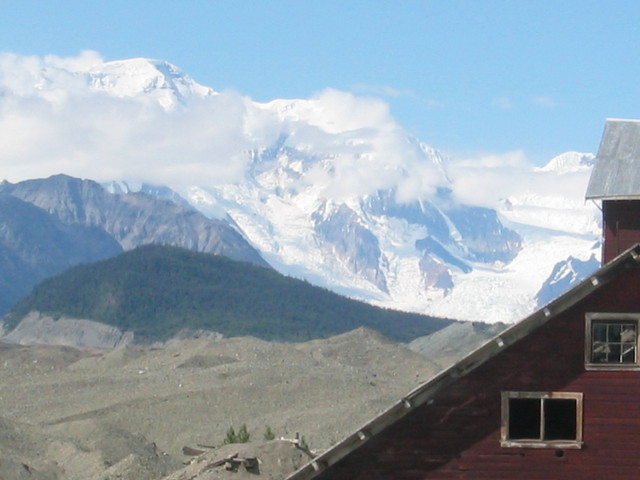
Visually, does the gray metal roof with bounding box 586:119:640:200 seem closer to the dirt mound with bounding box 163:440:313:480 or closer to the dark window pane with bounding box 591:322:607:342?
the dark window pane with bounding box 591:322:607:342

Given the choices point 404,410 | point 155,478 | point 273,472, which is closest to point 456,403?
point 404,410

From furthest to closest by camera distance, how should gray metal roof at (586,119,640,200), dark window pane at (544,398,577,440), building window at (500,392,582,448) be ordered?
gray metal roof at (586,119,640,200) → dark window pane at (544,398,577,440) → building window at (500,392,582,448)

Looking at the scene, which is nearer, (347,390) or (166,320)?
(347,390)

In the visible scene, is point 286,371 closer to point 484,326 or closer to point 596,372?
point 596,372

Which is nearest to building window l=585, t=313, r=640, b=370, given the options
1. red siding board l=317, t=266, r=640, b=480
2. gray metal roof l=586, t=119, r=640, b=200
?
red siding board l=317, t=266, r=640, b=480

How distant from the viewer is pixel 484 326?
160m

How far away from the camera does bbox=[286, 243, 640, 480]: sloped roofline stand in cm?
2050

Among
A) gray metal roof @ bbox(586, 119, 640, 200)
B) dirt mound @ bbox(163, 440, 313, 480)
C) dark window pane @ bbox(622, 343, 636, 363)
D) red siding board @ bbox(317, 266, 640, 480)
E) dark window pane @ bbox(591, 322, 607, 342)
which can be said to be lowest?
dirt mound @ bbox(163, 440, 313, 480)

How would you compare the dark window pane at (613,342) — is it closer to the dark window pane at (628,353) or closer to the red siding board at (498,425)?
the dark window pane at (628,353)

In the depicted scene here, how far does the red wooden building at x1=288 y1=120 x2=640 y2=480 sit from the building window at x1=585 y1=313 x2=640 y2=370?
20 millimetres

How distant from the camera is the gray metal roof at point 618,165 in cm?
2772

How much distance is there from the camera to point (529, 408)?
2091 centimetres

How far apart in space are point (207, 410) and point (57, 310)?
121326 mm

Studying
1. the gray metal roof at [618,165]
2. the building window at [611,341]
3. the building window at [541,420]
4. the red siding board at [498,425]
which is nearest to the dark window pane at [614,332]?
the building window at [611,341]
